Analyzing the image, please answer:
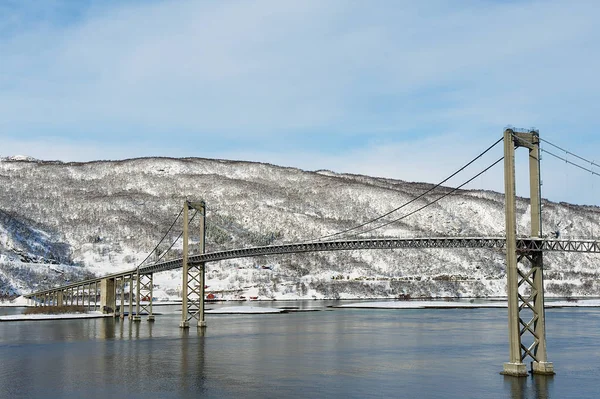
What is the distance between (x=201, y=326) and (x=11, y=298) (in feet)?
306

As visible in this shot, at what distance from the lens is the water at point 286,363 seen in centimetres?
3488

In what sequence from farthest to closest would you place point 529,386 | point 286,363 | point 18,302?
point 18,302, point 286,363, point 529,386

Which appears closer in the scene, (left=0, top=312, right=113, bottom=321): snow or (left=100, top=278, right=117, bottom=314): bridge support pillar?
(left=0, top=312, right=113, bottom=321): snow

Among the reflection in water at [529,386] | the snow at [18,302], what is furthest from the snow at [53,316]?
the reflection in water at [529,386]

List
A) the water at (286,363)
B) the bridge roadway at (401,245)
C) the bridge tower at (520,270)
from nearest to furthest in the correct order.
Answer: the water at (286,363) < the bridge tower at (520,270) < the bridge roadway at (401,245)

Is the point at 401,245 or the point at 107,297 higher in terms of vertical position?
the point at 401,245

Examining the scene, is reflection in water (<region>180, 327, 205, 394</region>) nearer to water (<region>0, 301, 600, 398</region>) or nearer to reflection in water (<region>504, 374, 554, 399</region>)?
water (<region>0, 301, 600, 398</region>)

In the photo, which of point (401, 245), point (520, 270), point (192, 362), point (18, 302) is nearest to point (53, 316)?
point (18, 302)

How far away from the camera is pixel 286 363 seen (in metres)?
46.1

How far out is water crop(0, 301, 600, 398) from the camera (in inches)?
1373

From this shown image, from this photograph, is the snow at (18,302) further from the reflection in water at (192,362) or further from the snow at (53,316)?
the reflection in water at (192,362)

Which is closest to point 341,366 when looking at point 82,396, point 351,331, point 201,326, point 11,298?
point 82,396

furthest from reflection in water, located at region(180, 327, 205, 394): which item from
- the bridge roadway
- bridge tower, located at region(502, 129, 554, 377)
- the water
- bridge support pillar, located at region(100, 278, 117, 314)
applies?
bridge support pillar, located at region(100, 278, 117, 314)

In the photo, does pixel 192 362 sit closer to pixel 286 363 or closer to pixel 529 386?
pixel 286 363
